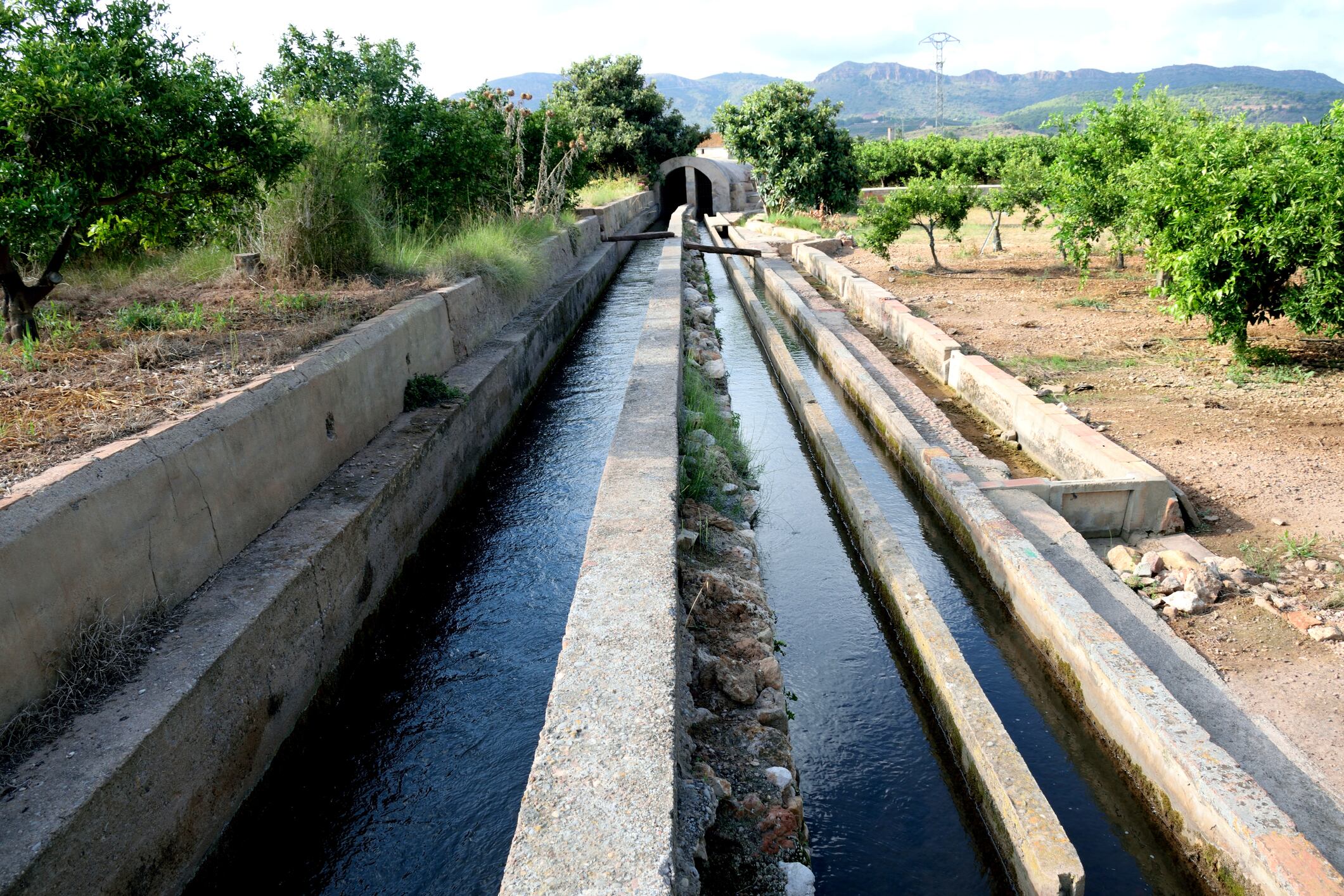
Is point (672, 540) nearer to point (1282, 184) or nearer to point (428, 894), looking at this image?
point (428, 894)

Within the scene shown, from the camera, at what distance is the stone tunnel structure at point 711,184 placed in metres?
30.2

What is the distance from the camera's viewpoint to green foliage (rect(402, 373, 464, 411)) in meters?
6.38

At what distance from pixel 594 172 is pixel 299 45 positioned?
20.2 meters

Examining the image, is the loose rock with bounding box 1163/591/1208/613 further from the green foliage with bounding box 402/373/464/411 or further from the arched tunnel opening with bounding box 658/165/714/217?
the arched tunnel opening with bounding box 658/165/714/217

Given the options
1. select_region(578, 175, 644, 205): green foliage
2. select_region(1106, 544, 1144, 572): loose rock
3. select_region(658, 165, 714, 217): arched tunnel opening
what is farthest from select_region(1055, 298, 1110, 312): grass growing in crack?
select_region(658, 165, 714, 217): arched tunnel opening

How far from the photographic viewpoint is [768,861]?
114 inches

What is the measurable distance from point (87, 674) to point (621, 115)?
29.1 meters

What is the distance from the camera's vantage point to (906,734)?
3916 mm

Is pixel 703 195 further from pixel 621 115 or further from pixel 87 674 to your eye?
pixel 87 674

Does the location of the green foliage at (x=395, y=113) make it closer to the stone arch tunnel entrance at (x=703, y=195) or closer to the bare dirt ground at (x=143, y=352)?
the bare dirt ground at (x=143, y=352)

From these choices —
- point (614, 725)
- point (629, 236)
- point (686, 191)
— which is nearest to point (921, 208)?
point (629, 236)

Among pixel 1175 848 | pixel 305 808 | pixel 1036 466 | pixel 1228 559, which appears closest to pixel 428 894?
pixel 305 808

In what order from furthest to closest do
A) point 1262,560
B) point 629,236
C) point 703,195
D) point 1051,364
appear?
1. point 703,195
2. point 629,236
3. point 1051,364
4. point 1262,560

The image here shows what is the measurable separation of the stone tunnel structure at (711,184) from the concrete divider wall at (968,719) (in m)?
24.8
